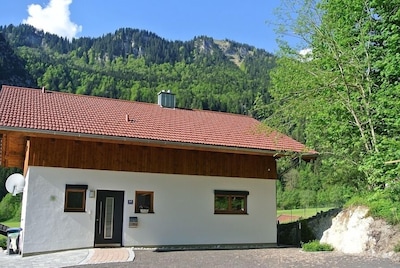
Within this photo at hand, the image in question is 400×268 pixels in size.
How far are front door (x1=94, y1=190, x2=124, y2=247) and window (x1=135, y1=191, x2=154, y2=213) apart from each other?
530mm

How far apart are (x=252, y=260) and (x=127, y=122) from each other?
653 centimetres

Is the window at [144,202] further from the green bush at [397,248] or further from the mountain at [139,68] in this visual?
the mountain at [139,68]

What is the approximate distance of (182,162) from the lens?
47.7 ft

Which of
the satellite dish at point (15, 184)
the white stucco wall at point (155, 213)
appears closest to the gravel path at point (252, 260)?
the white stucco wall at point (155, 213)

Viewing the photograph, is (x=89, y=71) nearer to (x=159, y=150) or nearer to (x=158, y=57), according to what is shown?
(x=158, y=57)

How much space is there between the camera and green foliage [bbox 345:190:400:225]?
11617mm

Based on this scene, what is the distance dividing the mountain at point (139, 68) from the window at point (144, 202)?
48.7 meters

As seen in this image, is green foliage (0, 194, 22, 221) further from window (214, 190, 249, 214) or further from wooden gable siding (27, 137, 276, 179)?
window (214, 190, 249, 214)

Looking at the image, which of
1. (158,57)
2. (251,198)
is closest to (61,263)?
(251,198)

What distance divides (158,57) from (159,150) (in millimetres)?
114715

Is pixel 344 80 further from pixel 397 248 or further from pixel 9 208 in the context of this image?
pixel 9 208

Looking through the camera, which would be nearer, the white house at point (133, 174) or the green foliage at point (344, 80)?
the white house at point (133, 174)

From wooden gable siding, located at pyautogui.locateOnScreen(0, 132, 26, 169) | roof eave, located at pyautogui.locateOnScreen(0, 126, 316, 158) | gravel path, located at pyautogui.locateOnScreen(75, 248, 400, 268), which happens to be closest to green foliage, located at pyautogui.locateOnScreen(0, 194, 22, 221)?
wooden gable siding, located at pyautogui.locateOnScreen(0, 132, 26, 169)

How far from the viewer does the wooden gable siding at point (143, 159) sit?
500 inches
